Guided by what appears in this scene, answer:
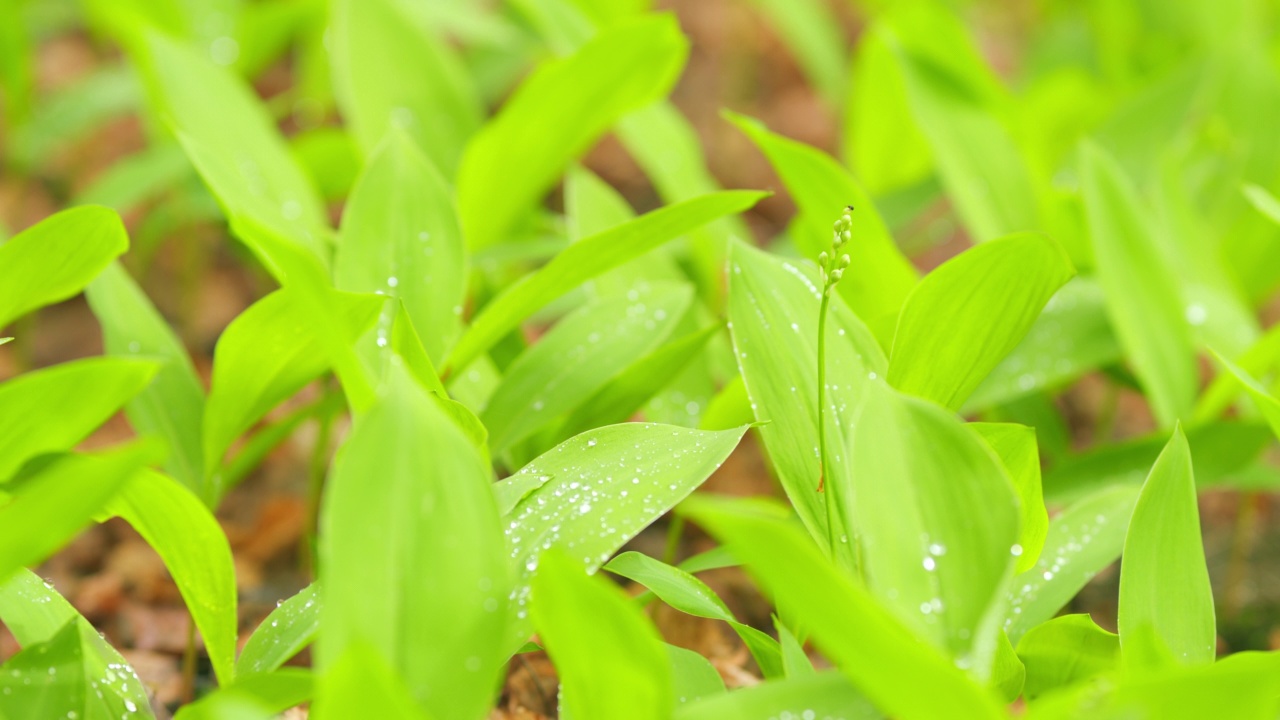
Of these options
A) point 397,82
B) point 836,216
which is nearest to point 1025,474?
point 836,216

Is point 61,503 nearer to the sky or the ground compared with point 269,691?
nearer to the sky

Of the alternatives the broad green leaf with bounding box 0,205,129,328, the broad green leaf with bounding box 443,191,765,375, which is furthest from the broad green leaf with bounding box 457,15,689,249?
the broad green leaf with bounding box 0,205,129,328

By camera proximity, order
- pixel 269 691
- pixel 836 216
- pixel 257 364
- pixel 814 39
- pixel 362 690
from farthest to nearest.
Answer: pixel 814 39 → pixel 836 216 → pixel 257 364 → pixel 269 691 → pixel 362 690

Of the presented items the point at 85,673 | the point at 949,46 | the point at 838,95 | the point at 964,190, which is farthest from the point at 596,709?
the point at 838,95

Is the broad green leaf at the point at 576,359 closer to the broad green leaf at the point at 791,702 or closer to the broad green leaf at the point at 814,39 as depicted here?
the broad green leaf at the point at 791,702

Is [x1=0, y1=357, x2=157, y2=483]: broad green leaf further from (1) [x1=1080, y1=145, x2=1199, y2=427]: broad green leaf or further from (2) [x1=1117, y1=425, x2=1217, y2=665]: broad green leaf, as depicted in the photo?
(1) [x1=1080, y1=145, x2=1199, y2=427]: broad green leaf

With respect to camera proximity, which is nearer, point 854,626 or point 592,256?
point 854,626

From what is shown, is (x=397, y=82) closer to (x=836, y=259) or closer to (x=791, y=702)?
(x=836, y=259)

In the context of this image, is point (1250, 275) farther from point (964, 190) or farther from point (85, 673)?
point (85, 673)
